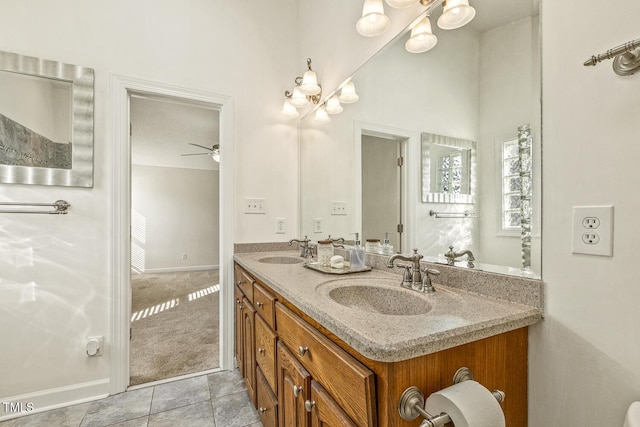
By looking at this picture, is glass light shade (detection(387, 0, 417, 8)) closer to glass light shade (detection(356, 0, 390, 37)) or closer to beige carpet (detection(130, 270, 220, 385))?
glass light shade (detection(356, 0, 390, 37))

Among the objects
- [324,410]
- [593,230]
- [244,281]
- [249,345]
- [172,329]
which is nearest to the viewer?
[593,230]

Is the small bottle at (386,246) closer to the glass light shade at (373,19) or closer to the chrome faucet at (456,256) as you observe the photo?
the chrome faucet at (456,256)

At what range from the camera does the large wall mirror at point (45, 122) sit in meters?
1.54

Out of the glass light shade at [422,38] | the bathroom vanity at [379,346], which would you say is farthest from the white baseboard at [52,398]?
the glass light shade at [422,38]

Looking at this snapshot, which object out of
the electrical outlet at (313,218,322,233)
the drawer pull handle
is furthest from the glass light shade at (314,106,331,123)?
the drawer pull handle

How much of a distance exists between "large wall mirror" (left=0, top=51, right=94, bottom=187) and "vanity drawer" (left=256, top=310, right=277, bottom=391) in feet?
4.48

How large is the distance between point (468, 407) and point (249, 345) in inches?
49.9

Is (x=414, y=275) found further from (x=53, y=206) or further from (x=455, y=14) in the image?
(x=53, y=206)

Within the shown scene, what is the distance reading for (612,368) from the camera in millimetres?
609

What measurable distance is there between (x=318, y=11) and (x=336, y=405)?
7.69 feet

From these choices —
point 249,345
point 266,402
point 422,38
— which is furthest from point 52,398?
point 422,38

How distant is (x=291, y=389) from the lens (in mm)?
952

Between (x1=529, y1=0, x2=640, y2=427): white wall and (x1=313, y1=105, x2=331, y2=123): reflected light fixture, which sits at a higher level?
(x1=313, y1=105, x2=331, y2=123): reflected light fixture

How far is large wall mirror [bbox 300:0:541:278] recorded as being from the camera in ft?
2.73
